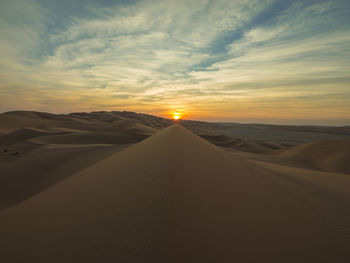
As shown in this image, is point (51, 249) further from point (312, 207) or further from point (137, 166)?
point (312, 207)

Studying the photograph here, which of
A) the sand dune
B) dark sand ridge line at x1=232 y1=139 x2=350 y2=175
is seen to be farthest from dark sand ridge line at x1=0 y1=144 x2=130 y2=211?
the sand dune

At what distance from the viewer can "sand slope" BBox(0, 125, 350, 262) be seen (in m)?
1.55

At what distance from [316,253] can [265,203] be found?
695 millimetres

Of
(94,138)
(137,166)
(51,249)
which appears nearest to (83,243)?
(51,249)

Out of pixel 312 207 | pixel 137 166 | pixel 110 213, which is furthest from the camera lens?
pixel 137 166

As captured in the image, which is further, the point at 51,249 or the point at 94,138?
the point at 94,138

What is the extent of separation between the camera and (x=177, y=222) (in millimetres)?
1692

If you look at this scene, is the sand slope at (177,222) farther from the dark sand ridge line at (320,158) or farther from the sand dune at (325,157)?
the sand dune at (325,157)

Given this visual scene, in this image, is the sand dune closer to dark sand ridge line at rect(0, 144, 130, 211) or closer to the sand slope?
the sand slope

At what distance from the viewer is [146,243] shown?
5.05ft

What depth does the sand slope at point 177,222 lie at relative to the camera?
5.10 ft

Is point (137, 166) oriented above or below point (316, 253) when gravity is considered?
above

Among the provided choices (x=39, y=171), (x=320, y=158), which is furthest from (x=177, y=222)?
(x=320, y=158)

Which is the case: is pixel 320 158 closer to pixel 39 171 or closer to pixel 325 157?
pixel 325 157
